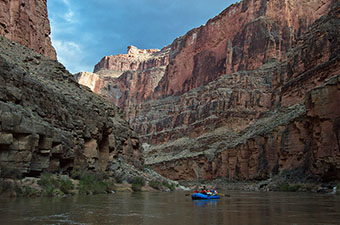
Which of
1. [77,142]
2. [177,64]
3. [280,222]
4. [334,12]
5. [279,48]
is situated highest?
[177,64]

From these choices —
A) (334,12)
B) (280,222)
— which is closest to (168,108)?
(334,12)

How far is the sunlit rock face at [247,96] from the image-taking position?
3335 centimetres

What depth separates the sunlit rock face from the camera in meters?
33.3

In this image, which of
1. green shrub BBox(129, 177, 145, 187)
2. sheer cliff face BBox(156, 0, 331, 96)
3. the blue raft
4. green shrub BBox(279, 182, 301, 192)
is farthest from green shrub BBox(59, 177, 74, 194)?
sheer cliff face BBox(156, 0, 331, 96)

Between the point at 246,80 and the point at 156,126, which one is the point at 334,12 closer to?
the point at 246,80

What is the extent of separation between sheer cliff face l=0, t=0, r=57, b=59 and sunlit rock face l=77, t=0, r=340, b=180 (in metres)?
25.1

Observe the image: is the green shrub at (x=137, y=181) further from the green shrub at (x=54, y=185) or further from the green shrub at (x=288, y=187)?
the green shrub at (x=288, y=187)

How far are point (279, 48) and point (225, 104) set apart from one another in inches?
788

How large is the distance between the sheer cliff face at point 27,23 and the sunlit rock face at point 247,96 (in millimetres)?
25113

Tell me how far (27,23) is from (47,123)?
16.3 metres

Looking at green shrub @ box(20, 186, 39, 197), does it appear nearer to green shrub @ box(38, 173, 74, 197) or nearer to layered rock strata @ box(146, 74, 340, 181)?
green shrub @ box(38, 173, 74, 197)

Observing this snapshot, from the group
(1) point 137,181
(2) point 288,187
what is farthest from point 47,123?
(2) point 288,187

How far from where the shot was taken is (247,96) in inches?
2842

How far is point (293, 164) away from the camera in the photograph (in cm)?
3412
